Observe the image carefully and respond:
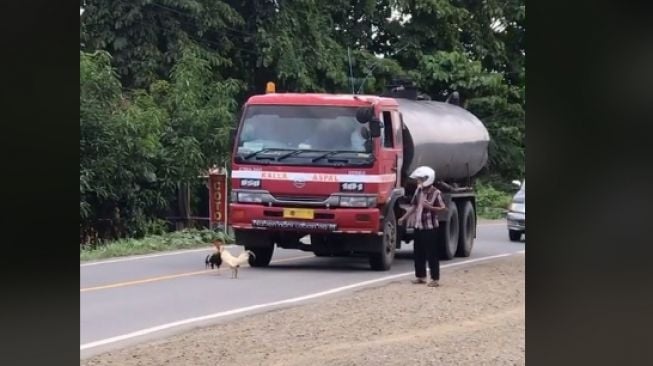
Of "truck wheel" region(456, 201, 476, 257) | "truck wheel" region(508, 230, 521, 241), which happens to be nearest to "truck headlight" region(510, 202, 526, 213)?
"truck wheel" region(508, 230, 521, 241)

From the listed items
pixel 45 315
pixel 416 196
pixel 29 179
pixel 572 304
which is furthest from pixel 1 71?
pixel 416 196

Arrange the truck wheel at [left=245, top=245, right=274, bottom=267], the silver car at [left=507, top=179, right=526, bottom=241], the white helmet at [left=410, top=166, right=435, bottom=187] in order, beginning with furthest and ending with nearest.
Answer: the silver car at [left=507, top=179, right=526, bottom=241] < the truck wheel at [left=245, top=245, right=274, bottom=267] < the white helmet at [left=410, top=166, right=435, bottom=187]

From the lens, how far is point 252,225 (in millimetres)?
12484

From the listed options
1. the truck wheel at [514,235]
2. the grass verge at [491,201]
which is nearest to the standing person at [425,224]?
the truck wheel at [514,235]

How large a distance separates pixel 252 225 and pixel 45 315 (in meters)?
7.95

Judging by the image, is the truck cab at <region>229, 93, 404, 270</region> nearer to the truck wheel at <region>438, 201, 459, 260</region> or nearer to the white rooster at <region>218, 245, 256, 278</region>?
the white rooster at <region>218, 245, 256, 278</region>

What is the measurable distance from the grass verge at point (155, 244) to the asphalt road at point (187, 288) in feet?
1.33

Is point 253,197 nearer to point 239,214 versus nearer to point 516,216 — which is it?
point 239,214

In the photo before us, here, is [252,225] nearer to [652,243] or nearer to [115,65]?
[115,65]

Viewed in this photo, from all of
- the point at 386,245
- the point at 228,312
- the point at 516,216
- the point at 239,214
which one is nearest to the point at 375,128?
the point at 386,245

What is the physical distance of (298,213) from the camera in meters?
12.3

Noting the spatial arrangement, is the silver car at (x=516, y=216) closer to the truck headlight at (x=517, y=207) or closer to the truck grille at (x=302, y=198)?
the truck headlight at (x=517, y=207)

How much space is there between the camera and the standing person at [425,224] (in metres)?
11.5

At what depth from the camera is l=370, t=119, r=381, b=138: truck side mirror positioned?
12.2 meters
